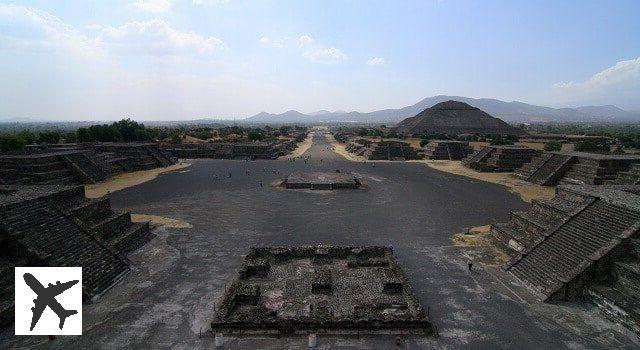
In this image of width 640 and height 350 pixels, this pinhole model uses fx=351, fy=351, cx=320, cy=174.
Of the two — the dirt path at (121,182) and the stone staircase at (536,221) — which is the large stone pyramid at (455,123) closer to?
the dirt path at (121,182)

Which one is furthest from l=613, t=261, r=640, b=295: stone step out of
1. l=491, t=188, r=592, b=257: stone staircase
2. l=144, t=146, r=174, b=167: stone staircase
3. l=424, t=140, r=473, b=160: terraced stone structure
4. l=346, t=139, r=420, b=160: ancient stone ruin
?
l=424, t=140, r=473, b=160: terraced stone structure

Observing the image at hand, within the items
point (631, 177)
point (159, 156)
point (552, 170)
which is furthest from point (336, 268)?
point (159, 156)

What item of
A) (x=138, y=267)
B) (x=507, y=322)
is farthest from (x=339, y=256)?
(x=138, y=267)

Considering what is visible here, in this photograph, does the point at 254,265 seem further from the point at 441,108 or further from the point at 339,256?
the point at 441,108

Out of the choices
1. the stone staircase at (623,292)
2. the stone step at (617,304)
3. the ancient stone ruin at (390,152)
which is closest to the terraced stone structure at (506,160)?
the ancient stone ruin at (390,152)

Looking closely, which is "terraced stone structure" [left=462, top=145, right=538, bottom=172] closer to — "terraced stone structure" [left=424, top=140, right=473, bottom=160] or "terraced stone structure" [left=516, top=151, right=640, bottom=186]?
"terraced stone structure" [left=516, top=151, right=640, bottom=186]

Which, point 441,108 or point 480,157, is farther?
point 441,108

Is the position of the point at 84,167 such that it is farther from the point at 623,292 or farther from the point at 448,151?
the point at 448,151
